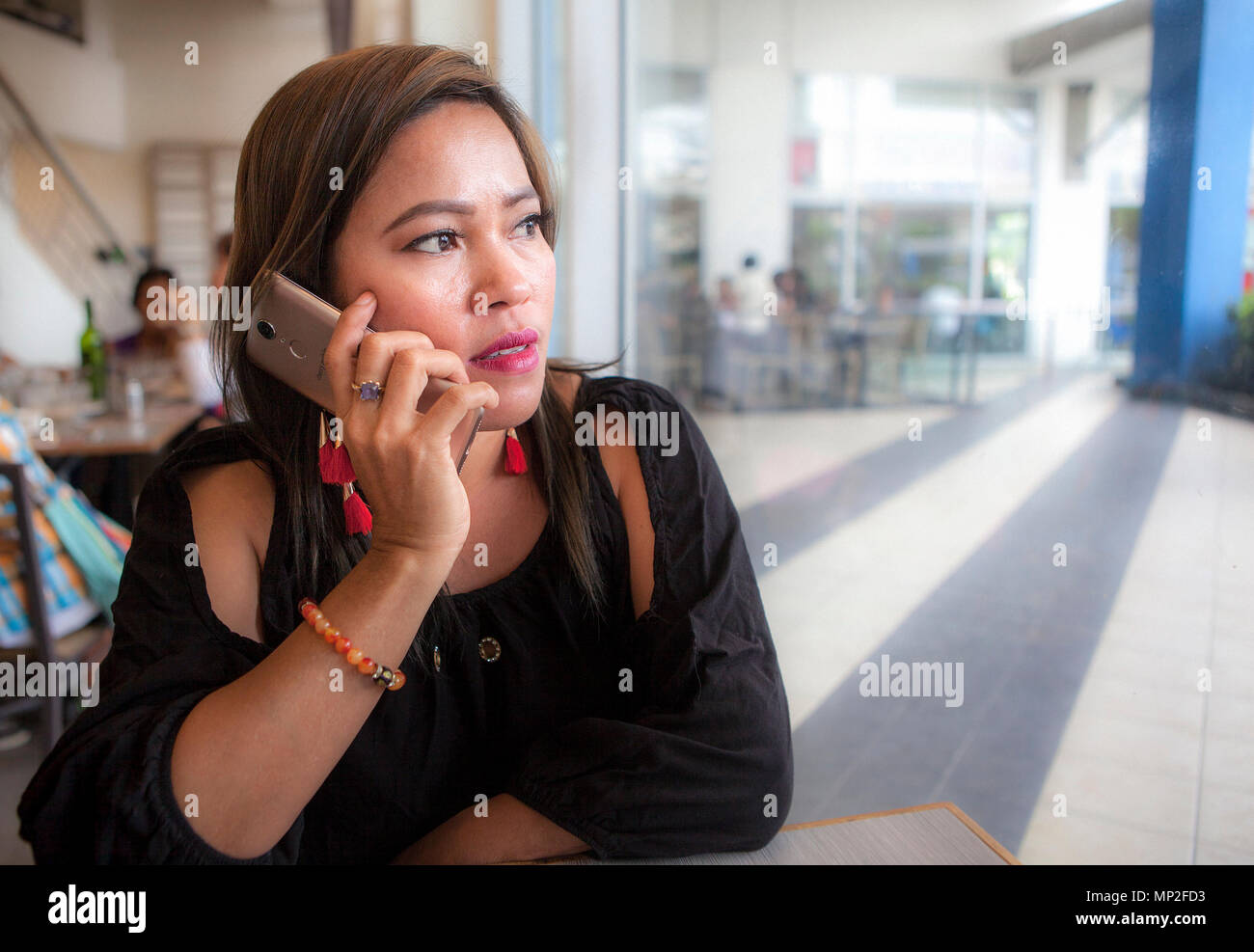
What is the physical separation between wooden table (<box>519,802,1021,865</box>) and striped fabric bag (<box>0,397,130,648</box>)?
200cm

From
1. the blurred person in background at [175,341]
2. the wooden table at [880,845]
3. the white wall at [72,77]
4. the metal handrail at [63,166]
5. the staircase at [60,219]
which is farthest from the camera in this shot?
the white wall at [72,77]

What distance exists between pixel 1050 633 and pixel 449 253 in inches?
61.4

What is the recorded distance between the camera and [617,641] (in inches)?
43.3

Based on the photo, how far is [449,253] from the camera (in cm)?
95

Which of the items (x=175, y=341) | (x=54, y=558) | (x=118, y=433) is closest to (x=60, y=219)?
(x=175, y=341)

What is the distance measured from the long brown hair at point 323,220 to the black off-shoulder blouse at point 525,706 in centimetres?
3

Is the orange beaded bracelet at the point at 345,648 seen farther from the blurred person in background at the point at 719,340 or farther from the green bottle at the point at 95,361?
the green bottle at the point at 95,361

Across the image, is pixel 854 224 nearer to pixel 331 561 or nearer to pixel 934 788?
pixel 934 788

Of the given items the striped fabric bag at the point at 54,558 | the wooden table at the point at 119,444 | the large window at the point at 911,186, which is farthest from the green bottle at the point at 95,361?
the large window at the point at 911,186

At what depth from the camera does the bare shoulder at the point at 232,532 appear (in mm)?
938

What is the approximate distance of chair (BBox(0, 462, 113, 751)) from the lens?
2.14 meters
